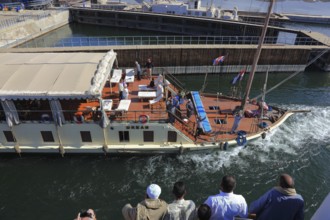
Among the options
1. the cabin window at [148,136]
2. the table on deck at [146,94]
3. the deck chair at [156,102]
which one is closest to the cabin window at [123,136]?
the cabin window at [148,136]

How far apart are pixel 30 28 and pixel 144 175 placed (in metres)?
48.2

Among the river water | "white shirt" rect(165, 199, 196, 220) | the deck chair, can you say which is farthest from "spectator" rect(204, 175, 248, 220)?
the deck chair

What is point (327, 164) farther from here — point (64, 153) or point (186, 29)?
point (186, 29)

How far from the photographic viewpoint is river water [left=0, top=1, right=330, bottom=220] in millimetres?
15406

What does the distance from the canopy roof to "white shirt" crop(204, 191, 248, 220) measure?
1084 cm

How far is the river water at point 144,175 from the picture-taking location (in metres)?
15.4

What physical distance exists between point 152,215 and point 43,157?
15.3 metres

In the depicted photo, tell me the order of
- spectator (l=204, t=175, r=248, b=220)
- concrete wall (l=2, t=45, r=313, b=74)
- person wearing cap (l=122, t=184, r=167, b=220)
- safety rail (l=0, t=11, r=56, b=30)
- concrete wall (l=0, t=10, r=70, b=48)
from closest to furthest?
person wearing cap (l=122, t=184, r=167, b=220), spectator (l=204, t=175, r=248, b=220), concrete wall (l=2, t=45, r=313, b=74), concrete wall (l=0, t=10, r=70, b=48), safety rail (l=0, t=11, r=56, b=30)

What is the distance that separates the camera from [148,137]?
17953mm

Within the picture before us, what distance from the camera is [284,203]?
238 inches

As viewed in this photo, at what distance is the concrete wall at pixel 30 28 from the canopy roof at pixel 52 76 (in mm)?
25254

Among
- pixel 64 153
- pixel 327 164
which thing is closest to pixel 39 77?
pixel 64 153

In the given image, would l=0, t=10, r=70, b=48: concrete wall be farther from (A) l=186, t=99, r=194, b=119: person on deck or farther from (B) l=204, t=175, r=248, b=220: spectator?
(B) l=204, t=175, r=248, b=220: spectator

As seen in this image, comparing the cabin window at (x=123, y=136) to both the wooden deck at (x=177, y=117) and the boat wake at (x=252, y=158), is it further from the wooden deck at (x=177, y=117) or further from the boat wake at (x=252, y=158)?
the boat wake at (x=252, y=158)
